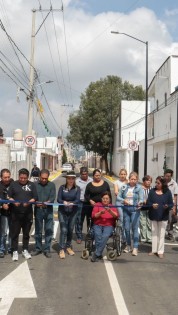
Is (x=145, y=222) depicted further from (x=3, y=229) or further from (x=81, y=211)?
(x=3, y=229)

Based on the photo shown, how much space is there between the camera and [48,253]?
8.87 meters

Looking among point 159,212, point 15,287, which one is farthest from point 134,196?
point 15,287

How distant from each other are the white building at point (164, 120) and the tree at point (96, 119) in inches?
844

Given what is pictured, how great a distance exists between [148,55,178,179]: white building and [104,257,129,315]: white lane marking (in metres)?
17.0

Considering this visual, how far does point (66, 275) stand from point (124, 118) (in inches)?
1804

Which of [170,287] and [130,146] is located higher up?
[130,146]

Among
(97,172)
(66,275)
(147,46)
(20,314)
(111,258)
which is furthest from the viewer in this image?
(147,46)

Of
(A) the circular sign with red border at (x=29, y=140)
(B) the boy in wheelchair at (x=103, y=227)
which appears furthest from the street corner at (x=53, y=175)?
(B) the boy in wheelchair at (x=103, y=227)

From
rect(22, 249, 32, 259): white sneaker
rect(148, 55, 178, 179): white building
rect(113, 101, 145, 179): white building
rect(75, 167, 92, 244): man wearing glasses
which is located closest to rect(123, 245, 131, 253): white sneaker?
rect(75, 167, 92, 244): man wearing glasses

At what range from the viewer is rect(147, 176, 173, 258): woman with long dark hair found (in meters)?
9.12

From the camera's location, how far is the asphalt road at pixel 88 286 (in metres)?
5.75

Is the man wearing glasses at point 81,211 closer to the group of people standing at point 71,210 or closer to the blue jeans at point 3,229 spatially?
the group of people standing at point 71,210

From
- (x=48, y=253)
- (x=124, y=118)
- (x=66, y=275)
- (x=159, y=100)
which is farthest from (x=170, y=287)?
(x=124, y=118)

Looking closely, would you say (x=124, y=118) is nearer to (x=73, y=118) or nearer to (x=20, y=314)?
(x=73, y=118)
